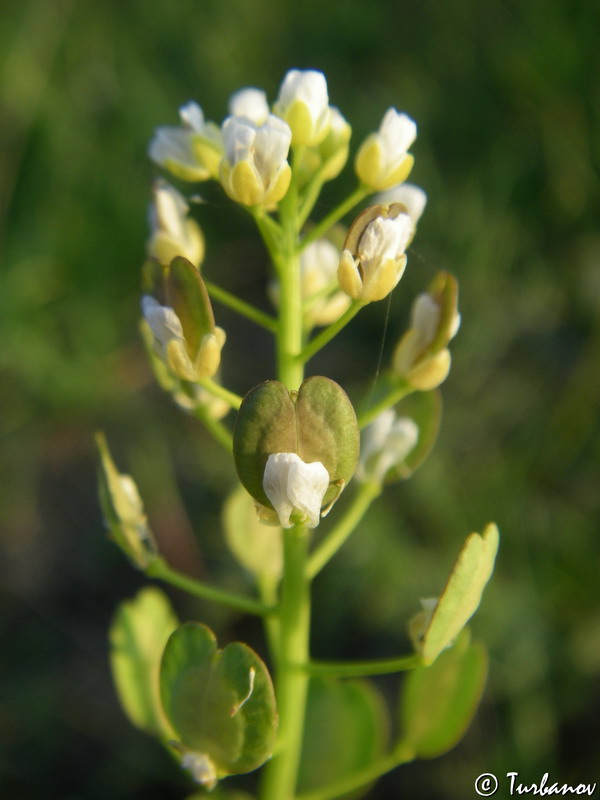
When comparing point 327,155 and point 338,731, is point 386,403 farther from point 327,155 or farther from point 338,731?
point 338,731

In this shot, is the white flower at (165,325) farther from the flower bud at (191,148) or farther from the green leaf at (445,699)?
the green leaf at (445,699)

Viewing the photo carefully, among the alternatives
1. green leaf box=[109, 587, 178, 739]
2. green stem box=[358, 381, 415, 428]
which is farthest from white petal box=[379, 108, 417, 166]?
green leaf box=[109, 587, 178, 739]

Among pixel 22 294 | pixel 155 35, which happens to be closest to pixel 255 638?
pixel 22 294

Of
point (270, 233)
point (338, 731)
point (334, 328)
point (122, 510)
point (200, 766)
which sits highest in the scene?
point (270, 233)

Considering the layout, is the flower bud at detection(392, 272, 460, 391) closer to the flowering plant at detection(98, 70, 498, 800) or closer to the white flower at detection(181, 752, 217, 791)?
the flowering plant at detection(98, 70, 498, 800)

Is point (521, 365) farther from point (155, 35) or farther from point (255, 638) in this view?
point (155, 35)

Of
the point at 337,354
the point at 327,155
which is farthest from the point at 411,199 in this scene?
the point at 337,354
